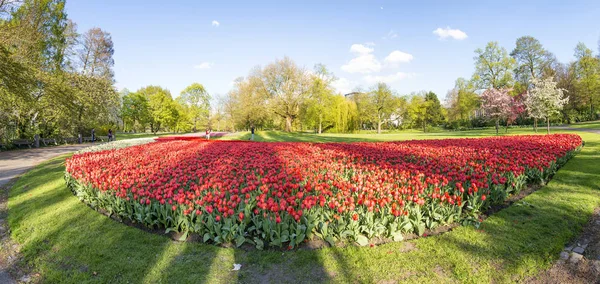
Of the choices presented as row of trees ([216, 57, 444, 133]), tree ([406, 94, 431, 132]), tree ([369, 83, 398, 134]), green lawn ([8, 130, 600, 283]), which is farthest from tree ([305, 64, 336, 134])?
green lawn ([8, 130, 600, 283])

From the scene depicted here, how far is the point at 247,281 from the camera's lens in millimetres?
3432

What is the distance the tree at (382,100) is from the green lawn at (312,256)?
51602 millimetres

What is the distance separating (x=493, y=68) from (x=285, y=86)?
1260 inches

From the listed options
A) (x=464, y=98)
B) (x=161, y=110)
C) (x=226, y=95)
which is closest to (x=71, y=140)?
(x=161, y=110)

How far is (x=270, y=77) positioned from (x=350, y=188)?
3874 cm

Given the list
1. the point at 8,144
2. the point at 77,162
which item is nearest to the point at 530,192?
the point at 77,162

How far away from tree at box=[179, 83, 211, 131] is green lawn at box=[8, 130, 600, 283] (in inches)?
2518

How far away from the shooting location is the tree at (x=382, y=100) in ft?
181

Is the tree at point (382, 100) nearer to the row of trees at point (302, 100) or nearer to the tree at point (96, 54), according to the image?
the row of trees at point (302, 100)

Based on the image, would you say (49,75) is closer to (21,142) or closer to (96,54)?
(21,142)

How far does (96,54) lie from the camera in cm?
3425

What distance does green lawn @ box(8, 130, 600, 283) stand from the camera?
11.5 feet

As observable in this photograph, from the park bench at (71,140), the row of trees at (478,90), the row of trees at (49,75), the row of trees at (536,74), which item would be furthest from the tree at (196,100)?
the row of trees at (536,74)

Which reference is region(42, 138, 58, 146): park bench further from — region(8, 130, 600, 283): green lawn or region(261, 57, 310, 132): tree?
region(8, 130, 600, 283): green lawn
